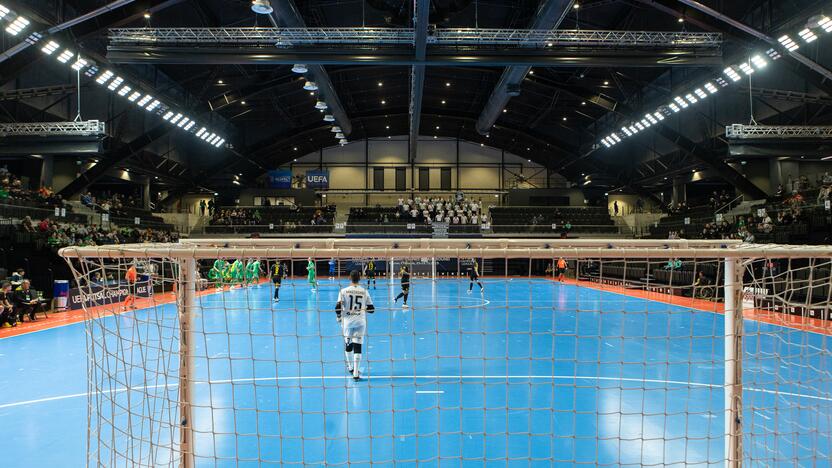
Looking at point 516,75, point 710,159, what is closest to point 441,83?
point 516,75

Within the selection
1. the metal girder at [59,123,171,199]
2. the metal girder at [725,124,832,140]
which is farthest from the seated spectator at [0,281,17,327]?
the metal girder at [725,124,832,140]

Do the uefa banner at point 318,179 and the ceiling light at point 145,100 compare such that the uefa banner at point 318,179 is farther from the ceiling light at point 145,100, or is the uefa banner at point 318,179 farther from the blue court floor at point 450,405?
the blue court floor at point 450,405

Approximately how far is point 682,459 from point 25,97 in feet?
88.2

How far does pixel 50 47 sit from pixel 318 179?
87.2ft

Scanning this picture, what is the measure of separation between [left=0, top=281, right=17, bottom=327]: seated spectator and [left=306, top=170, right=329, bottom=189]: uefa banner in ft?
99.1

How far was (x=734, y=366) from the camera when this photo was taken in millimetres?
3707

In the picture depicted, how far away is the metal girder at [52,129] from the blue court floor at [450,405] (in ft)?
35.3

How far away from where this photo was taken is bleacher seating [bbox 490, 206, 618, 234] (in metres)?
37.2

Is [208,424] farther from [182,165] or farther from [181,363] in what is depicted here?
[182,165]

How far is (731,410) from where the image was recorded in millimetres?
3691

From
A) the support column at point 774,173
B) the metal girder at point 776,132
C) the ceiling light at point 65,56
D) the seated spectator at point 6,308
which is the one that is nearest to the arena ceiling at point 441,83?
the ceiling light at point 65,56

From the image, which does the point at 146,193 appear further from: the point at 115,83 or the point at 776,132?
the point at 776,132

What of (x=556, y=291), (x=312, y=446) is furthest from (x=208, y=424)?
(x=556, y=291)

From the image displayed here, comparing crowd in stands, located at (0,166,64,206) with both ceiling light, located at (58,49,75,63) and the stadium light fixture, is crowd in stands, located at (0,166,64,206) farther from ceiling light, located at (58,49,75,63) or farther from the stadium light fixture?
the stadium light fixture
